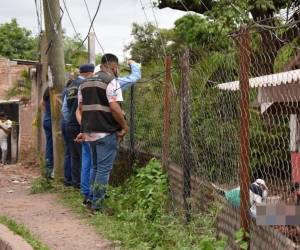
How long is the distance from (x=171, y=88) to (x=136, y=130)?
5.73 ft

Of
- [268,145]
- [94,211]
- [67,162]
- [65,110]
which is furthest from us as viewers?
[67,162]

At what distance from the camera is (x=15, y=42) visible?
41.8m

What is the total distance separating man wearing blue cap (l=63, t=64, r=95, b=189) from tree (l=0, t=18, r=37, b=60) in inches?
1266

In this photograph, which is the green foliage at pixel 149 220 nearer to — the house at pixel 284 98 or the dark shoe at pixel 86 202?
the dark shoe at pixel 86 202

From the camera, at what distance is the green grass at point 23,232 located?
19.8 feet

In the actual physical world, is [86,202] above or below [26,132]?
below

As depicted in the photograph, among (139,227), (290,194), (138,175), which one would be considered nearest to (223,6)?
(138,175)

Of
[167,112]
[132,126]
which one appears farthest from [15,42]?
[167,112]

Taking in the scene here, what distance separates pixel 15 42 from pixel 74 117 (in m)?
34.2

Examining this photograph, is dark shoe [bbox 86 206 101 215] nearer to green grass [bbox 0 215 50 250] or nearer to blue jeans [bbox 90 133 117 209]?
blue jeans [bbox 90 133 117 209]

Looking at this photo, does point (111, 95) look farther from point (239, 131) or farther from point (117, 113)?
point (239, 131)

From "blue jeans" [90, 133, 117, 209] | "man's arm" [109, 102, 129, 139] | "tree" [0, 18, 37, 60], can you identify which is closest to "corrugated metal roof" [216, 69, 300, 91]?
"man's arm" [109, 102, 129, 139]

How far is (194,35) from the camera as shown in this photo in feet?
65.4

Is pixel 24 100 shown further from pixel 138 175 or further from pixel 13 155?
pixel 138 175
